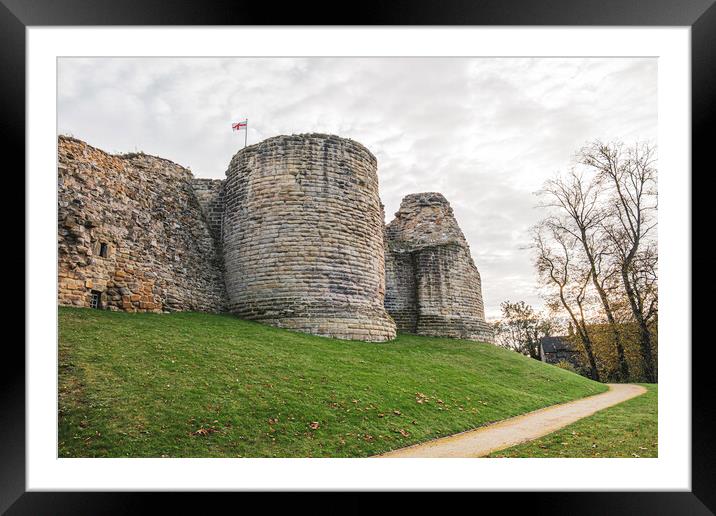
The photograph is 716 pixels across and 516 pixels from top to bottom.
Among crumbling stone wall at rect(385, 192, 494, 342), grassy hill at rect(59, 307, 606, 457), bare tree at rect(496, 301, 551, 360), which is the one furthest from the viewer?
bare tree at rect(496, 301, 551, 360)

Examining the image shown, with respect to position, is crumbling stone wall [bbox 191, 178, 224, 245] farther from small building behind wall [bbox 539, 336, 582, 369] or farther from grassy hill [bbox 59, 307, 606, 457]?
small building behind wall [bbox 539, 336, 582, 369]

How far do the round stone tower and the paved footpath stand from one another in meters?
4.97

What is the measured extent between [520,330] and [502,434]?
76.9ft

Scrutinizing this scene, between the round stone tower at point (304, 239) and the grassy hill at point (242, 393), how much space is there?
116cm

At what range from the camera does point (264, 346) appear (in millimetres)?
9938

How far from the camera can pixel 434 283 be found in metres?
18.7

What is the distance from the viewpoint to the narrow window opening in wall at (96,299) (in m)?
10.1

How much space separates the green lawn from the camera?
680cm

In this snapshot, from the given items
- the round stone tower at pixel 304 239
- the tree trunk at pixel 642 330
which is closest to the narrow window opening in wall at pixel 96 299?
the round stone tower at pixel 304 239

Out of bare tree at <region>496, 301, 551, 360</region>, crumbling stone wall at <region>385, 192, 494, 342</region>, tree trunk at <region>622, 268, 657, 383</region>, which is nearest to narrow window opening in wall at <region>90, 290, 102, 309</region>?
crumbling stone wall at <region>385, 192, 494, 342</region>

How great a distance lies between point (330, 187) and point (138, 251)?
195 inches

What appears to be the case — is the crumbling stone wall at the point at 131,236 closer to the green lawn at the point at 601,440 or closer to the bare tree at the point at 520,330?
the green lawn at the point at 601,440
